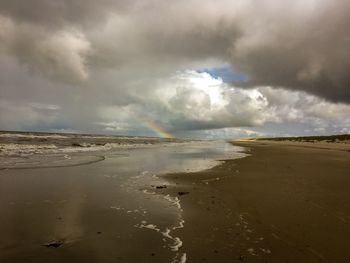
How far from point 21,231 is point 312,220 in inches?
305

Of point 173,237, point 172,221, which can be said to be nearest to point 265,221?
point 172,221

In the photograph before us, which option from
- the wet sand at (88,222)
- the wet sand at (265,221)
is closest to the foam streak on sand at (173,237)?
the wet sand at (88,222)

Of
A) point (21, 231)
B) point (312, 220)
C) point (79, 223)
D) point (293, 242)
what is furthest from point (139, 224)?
point (312, 220)

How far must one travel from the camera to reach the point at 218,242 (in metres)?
6.99

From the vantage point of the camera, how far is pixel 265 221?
8664 millimetres

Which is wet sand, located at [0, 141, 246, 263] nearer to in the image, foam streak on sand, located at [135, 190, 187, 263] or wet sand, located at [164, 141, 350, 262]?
foam streak on sand, located at [135, 190, 187, 263]

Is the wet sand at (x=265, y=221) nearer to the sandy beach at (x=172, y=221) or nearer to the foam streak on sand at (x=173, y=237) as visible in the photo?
the sandy beach at (x=172, y=221)

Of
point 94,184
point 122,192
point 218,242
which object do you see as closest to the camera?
point 218,242

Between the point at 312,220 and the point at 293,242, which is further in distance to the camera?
the point at 312,220

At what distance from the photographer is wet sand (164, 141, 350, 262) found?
21.1 feet

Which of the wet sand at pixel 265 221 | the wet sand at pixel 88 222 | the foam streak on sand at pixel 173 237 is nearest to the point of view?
the foam streak on sand at pixel 173 237

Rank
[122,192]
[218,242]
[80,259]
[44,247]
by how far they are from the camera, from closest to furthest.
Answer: [80,259] < [44,247] < [218,242] < [122,192]

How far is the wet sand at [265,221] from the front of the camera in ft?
21.1

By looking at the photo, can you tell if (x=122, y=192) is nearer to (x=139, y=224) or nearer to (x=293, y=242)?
(x=139, y=224)
